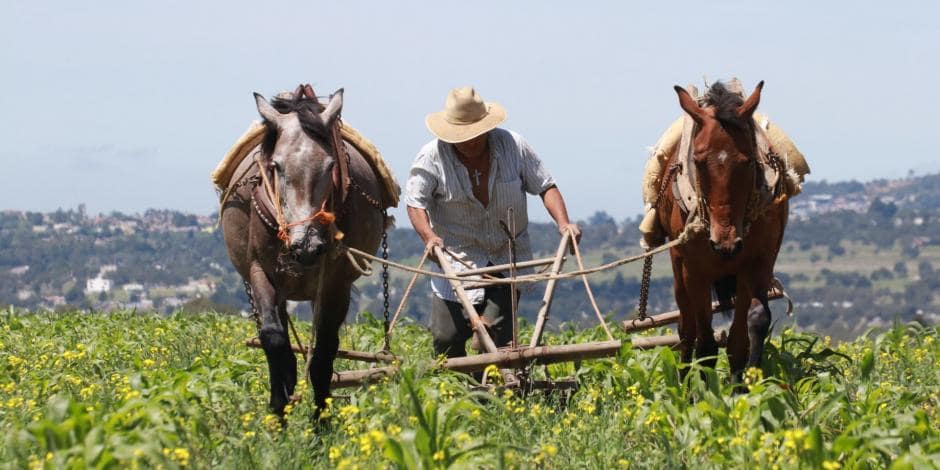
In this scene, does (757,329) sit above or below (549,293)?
below

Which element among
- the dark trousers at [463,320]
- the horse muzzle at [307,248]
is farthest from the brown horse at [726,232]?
the horse muzzle at [307,248]

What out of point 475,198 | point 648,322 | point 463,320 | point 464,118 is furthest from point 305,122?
point 648,322

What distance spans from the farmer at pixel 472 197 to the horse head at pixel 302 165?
162 cm

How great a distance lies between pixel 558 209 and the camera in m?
10.1

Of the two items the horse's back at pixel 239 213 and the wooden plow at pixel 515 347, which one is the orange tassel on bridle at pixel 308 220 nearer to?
the wooden plow at pixel 515 347

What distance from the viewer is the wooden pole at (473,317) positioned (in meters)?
8.98

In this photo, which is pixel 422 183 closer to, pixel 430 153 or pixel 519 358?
pixel 430 153

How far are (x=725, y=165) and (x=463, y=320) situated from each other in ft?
9.20

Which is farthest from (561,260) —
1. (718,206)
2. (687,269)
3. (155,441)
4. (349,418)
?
(155,441)

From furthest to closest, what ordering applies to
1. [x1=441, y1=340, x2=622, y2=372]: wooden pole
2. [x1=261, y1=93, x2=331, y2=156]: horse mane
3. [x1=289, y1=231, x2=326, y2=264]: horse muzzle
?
[x1=441, y1=340, x2=622, y2=372]: wooden pole < [x1=261, y1=93, x2=331, y2=156]: horse mane < [x1=289, y1=231, x2=326, y2=264]: horse muzzle

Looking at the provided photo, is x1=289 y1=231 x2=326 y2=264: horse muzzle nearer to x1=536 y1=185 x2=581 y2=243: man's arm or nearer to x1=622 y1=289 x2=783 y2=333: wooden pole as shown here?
x1=536 y1=185 x2=581 y2=243: man's arm

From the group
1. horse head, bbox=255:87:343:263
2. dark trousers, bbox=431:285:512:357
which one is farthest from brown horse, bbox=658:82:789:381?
horse head, bbox=255:87:343:263

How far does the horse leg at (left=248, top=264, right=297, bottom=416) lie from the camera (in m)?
8.43

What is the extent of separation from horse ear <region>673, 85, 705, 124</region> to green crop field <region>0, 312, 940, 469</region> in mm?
1564
